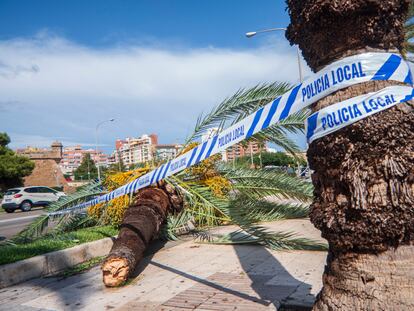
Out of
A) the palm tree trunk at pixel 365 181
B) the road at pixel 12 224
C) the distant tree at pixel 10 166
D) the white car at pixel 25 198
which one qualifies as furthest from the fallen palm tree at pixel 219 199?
the distant tree at pixel 10 166

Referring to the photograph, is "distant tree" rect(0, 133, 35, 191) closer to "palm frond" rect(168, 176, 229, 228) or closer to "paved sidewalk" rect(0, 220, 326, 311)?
"palm frond" rect(168, 176, 229, 228)

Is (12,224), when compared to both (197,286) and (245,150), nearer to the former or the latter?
(245,150)

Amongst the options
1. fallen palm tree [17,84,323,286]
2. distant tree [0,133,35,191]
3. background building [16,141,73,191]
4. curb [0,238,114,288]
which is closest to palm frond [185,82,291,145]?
fallen palm tree [17,84,323,286]

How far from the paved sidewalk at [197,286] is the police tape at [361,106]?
1991 millimetres

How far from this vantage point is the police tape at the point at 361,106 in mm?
1961

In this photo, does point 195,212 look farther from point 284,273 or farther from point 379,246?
point 379,246

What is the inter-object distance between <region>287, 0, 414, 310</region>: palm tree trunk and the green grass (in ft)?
14.7

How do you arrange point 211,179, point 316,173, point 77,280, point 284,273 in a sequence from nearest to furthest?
point 316,173
point 284,273
point 77,280
point 211,179

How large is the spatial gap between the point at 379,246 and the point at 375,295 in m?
0.24

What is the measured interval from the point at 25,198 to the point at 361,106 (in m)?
25.3

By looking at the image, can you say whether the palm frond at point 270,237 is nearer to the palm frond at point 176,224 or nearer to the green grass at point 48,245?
the palm frond at point 176,224

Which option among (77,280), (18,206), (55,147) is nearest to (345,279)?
(77,280)

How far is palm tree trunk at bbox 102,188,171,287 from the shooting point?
4570mm

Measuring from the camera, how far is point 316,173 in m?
2.26
